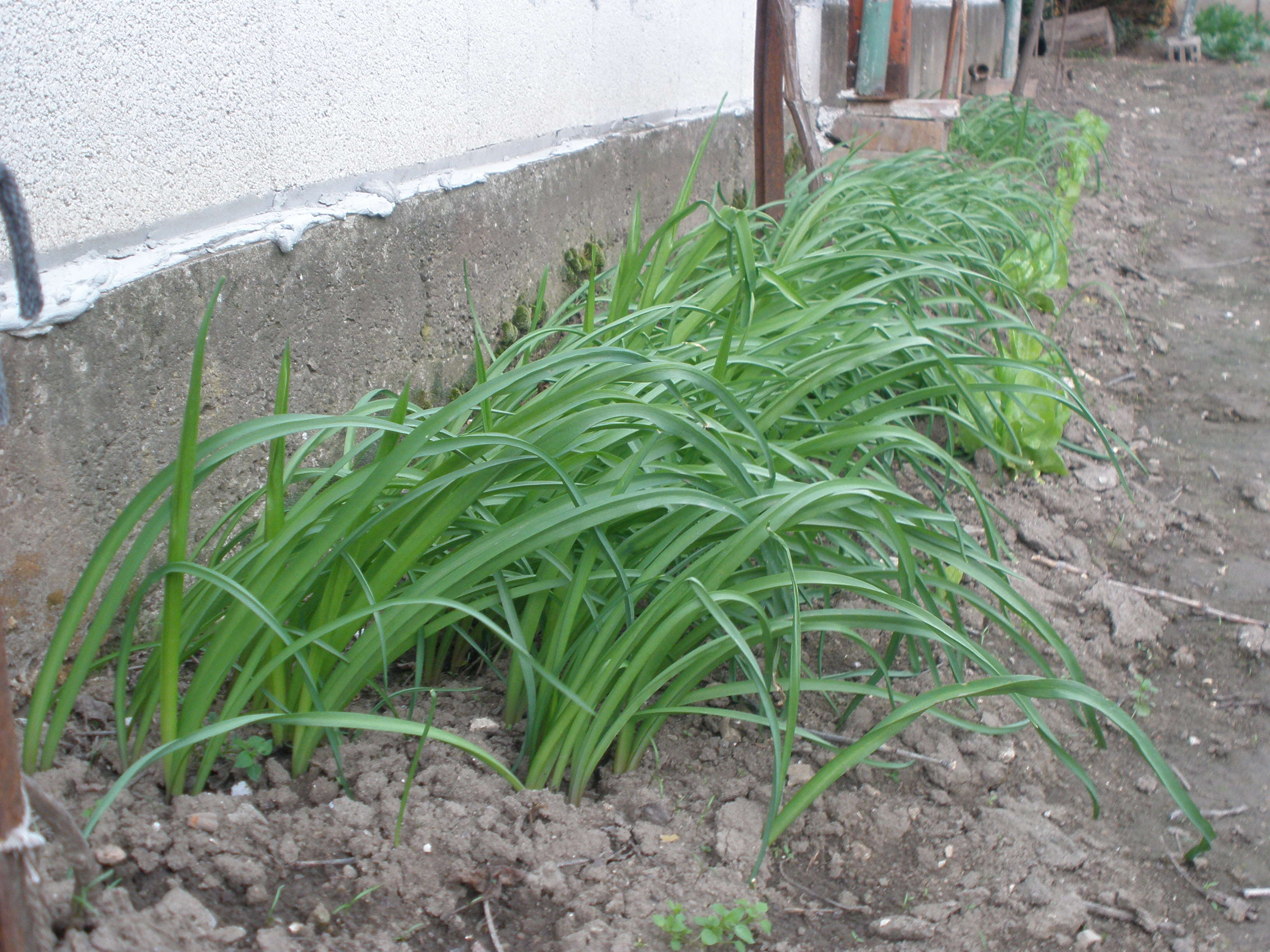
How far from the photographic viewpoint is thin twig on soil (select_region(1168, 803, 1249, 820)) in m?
1.48

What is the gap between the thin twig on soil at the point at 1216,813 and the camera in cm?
148

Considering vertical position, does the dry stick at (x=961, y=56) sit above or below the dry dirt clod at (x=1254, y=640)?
above

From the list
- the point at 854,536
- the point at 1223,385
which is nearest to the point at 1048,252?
the point at 1223,385

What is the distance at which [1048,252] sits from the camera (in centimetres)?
363

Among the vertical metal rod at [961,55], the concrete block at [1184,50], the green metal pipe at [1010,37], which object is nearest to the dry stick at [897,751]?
the vertical metal rod at [961,55]

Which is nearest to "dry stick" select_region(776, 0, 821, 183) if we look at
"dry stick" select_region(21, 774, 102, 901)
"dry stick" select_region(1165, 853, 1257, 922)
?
"dry stick" select_region(1165, 853, 1257, 922)

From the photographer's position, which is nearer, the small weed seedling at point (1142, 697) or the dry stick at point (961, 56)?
the small weed seedling at point (1142, 697)

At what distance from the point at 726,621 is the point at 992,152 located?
5.01m

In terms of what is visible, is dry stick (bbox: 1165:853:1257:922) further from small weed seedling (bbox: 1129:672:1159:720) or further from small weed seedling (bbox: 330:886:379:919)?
small weed seedling (bbox: 330:886:379:919)

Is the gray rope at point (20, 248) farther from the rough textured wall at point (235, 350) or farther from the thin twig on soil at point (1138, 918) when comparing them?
the thin twig on soil at point (1138, 918)

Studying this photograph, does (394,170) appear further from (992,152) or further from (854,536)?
(992,152)

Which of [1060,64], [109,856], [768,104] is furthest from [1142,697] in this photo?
[1060,64]

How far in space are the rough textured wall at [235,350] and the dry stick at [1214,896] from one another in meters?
1.39

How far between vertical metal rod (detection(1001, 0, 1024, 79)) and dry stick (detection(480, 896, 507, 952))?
10597 millimetres
